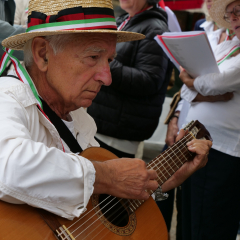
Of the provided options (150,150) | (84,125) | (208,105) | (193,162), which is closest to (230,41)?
(208,105)

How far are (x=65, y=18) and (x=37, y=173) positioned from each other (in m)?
0.64

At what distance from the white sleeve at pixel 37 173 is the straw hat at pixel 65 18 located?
333 millimetres

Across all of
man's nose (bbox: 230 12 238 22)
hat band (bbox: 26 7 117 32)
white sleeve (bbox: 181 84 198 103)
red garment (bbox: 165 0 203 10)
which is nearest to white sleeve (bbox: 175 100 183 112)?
white sleeve (bbox: 181 84 198 103)

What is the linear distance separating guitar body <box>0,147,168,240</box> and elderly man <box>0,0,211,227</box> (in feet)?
0.17

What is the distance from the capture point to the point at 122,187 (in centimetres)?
123

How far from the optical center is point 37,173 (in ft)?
3.15

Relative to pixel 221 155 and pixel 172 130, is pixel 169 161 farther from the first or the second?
pixel 172 130

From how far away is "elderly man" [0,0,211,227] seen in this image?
97cm

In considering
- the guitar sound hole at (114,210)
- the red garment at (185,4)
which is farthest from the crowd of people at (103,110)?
the red garment at (185,4)

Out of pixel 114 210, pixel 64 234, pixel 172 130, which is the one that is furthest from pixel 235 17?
pixel 64 234

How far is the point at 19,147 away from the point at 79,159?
0.22 metres

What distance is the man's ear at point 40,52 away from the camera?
1257mm

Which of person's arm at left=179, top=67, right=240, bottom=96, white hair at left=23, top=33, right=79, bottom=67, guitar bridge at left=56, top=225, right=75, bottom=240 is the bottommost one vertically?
guitar bridge at left=56, top=225, right=75, bottom=240

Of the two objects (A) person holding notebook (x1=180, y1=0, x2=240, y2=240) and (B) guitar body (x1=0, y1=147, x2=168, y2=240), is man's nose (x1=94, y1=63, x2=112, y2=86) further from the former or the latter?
(A) person holding notebook (x1=180, y1=0, x2=240, y2=240)
